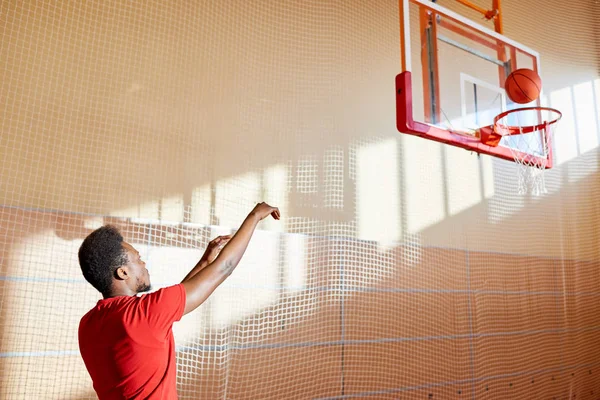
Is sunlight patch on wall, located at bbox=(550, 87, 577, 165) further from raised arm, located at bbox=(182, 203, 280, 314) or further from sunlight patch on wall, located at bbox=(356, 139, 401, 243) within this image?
raised arm, located at bbox=(182, 203, 280, 314)

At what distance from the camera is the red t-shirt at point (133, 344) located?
4.80ft

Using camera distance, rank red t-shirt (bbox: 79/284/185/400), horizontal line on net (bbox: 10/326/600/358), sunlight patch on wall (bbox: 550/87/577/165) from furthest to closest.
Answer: sunlight patch on wall (bbox: 550/87/577/165) → horizontal line on net (bbox: 10/326/600/358) → red t-shirt (bbox: 79/284/185/400)

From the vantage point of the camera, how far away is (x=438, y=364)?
508 cm

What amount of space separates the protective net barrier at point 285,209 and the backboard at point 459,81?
1.32 meters

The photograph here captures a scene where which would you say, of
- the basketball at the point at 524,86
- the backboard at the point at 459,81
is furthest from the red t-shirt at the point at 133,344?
the basketball at the point at 524,86

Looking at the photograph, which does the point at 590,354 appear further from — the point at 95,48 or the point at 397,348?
the point at 95,48

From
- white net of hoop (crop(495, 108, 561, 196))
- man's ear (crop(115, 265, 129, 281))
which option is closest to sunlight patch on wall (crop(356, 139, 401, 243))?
white net of hoop (crop(495, 108, 561, 196))

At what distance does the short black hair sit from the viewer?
160cm

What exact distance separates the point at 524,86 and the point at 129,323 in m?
3.41

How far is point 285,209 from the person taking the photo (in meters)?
4.52

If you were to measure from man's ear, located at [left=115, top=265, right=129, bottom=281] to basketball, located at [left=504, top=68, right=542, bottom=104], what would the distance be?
3.29m

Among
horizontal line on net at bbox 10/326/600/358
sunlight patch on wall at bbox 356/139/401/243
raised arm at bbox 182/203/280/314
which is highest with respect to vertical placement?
sunlight patch on wall at bbox 356/139/401/243

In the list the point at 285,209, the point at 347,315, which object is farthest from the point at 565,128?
the point at 285,209

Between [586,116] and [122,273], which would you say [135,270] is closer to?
[122,273]
